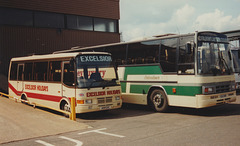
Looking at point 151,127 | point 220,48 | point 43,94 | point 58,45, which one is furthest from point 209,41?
point 58,45

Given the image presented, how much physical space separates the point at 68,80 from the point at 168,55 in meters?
4.27

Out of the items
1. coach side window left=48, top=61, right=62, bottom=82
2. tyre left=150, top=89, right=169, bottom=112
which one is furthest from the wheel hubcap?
coach side window left=48, top=61, right=62, bottom=82

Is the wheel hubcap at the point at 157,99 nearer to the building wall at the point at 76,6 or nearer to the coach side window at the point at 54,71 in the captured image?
the coach side window at the point at 54,71

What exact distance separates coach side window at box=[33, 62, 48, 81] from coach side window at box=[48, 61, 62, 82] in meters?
0.48

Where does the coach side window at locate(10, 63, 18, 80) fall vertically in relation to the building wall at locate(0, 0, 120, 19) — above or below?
below

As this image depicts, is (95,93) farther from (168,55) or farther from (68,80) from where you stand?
(168,55)

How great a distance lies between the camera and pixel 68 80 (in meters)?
11.2

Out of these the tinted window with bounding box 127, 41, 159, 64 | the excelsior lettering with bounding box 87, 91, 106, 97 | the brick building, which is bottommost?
the excelsior lettering with bounding box 87, 91, 106, 97

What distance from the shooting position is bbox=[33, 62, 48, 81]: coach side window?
12915mm

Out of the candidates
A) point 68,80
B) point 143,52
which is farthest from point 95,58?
point 143,52

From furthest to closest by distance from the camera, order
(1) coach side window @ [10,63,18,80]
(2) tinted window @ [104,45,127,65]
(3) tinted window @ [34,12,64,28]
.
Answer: (3) tinted window @ [34,12,64,28]
(1) coach side window @ [10,63,18,80]
(2) tinted window @ [104,45,127,65]

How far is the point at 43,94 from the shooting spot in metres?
12.9

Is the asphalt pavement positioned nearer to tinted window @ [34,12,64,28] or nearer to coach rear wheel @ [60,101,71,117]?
coach rear wheel @ [60,101,71,117]

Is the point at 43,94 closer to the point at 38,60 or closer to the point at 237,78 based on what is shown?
the point at 38,60
